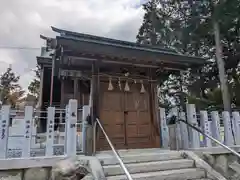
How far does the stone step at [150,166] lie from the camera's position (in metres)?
4.12

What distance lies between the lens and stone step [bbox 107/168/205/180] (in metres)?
3.99

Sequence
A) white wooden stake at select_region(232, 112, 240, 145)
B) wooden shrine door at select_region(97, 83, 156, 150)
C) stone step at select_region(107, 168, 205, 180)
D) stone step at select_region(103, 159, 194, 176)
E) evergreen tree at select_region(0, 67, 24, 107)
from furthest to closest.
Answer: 1. evergreen tree at select_region(0, 67, 24, 107)
2. white wooden stake at select_region(232, 112, 240, 145)
3. wooden shrine door at select_region(97, 83, 156, 150)
4. stone step at select_region(103, 159, 194, 176)
5. stone step at select_region(107, 168, 205, 180)

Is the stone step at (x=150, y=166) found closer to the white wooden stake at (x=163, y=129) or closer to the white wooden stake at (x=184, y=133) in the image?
the white wooden stake at (x=184, y=133)

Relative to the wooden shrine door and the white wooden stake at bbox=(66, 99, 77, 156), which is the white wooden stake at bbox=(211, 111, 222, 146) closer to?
the wooden shrine door

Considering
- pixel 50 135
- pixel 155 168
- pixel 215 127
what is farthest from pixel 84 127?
pixel 215 127

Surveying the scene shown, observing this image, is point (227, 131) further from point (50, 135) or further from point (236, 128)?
point (50, 135)

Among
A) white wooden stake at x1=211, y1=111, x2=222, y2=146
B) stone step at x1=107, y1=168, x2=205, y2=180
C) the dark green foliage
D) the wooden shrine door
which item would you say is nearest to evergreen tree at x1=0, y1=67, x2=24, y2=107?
the dark green foliage

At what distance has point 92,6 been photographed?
40.1ft

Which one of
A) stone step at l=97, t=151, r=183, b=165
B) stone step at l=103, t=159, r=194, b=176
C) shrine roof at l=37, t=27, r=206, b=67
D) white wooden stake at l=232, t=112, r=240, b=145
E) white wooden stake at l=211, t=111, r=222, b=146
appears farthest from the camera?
white wooden stake at l=232, t=112, r=240, b=145

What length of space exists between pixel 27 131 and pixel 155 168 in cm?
270

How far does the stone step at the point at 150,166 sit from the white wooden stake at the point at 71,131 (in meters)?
0.85

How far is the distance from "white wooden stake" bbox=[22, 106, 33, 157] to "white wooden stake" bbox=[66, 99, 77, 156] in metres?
0.75

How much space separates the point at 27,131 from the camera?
4320 millimetres

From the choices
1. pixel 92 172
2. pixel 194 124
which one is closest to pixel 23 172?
pixel 92 172
